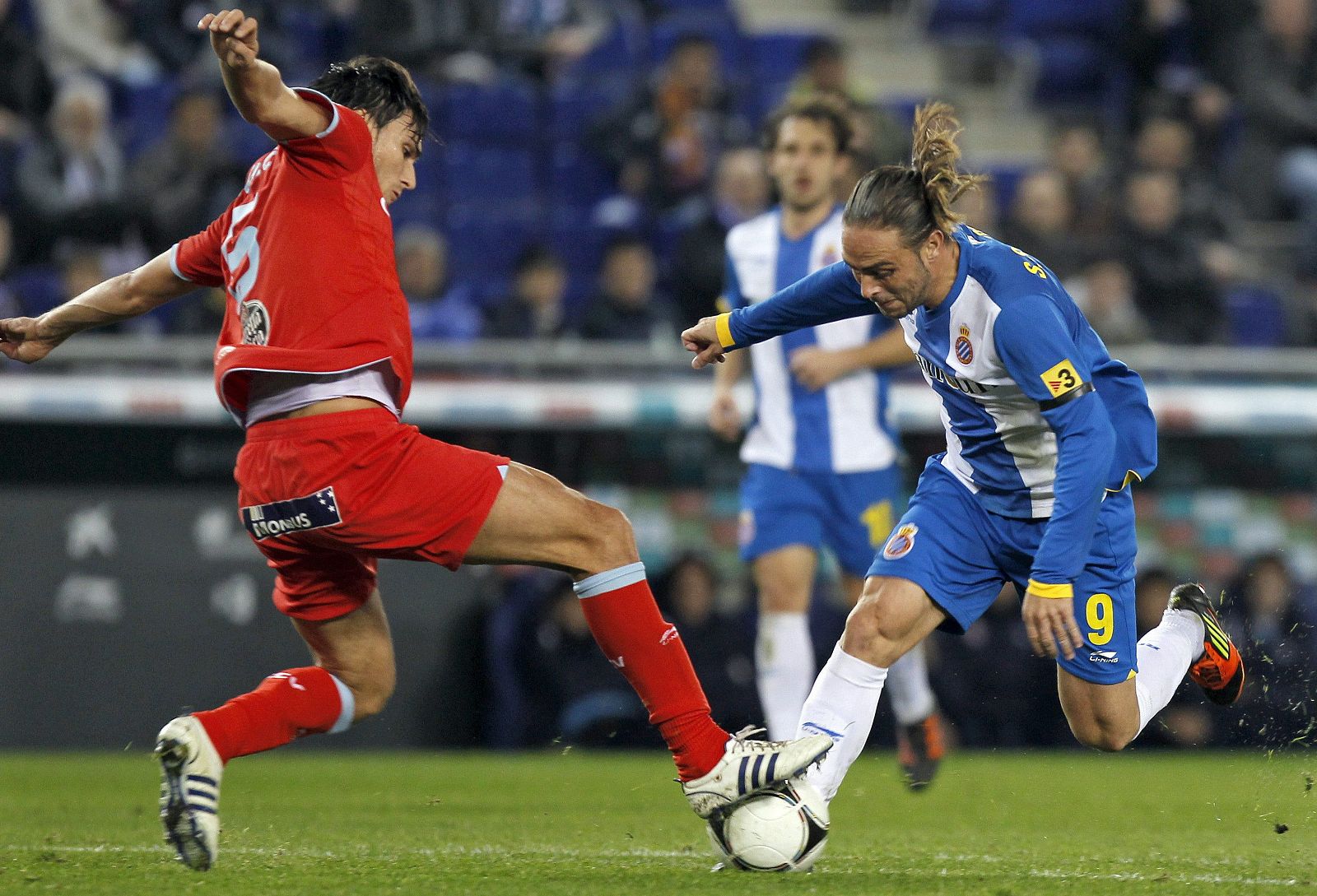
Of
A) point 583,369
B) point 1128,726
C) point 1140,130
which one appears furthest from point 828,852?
point 1140,130

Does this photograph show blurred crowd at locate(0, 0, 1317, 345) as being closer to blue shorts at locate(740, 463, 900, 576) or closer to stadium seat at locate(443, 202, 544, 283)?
stadium seat at locate(443, 202, 544, 283)

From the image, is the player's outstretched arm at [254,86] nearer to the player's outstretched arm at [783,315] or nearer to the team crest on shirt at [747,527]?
the player's outstretched arm at [783,315]

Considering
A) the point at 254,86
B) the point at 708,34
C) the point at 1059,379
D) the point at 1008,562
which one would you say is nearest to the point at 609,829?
the point at 1008,562

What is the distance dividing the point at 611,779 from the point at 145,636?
2.52 meters

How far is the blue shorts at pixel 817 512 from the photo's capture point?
6867mm

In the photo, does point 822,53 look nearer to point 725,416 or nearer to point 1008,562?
point 725,416

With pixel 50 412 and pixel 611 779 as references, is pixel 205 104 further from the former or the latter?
pixel 611 779

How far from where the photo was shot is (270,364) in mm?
4297

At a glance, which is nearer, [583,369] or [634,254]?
[583,369]

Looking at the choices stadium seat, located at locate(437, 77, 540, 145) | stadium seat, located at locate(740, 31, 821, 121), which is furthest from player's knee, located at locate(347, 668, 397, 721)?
stadium seat, located at locate(740, 31, 821, 121)

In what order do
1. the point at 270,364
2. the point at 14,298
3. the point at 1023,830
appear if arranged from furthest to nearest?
the point at 14,298, the point at 1023,830, the point at 270,364

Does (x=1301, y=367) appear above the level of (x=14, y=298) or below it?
below

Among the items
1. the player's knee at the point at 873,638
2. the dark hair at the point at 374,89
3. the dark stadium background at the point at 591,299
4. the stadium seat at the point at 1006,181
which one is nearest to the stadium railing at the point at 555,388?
the dark stadium background at the point at 591,299

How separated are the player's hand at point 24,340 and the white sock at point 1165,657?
10.8ft
